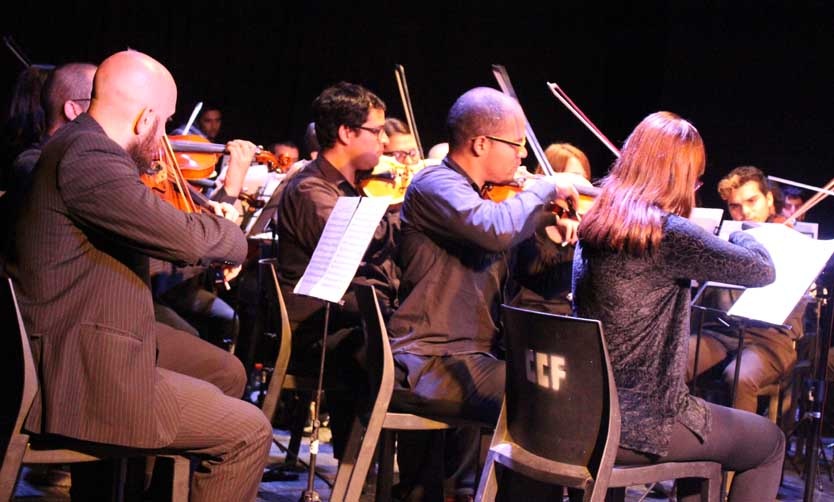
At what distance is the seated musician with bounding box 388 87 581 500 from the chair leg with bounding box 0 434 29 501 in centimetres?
113

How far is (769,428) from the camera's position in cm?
268

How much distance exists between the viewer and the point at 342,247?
9.82ft

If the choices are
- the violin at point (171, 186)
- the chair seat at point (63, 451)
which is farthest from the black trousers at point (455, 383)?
the chair seat at point (63, 451)

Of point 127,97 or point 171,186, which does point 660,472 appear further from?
point 171,186

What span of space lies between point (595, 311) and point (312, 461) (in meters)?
1.07

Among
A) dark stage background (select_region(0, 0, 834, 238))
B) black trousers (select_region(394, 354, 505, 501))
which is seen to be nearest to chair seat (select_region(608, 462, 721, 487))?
black trousers (select_region(394, 354, 505, 501))

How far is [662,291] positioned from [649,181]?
0.30 metres

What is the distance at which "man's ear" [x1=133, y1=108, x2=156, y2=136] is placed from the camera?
7.87ft

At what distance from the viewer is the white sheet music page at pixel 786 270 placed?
10.9ft

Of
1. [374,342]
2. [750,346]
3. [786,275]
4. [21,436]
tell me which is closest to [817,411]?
[786,275]

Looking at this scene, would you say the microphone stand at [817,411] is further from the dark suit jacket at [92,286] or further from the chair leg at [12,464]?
the chair leg at [12,464]

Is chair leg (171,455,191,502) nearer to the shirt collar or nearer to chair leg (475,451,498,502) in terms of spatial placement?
chair leg (475,451,498,502)

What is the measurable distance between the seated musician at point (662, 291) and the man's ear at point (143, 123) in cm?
117

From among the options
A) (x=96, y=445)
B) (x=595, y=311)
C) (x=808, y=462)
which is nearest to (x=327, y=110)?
(x=595, y=311)
